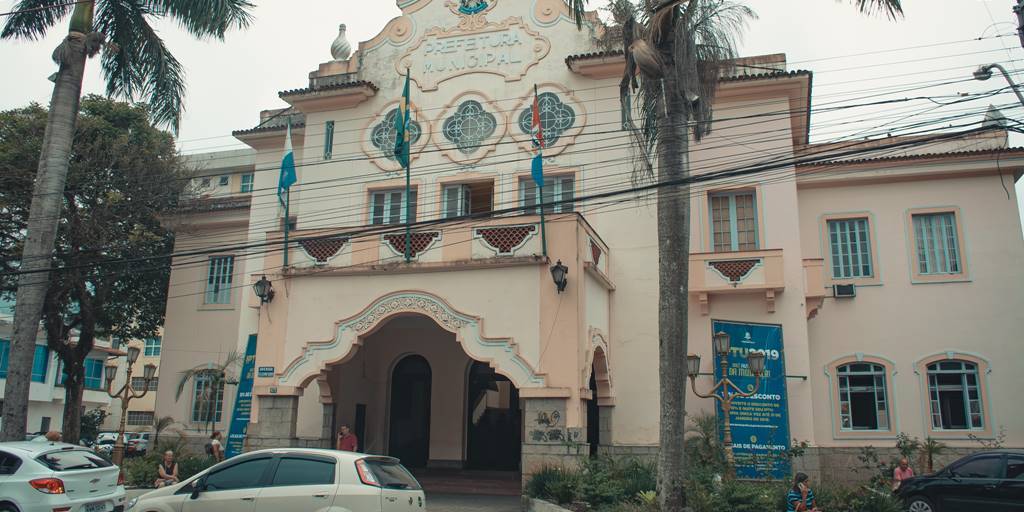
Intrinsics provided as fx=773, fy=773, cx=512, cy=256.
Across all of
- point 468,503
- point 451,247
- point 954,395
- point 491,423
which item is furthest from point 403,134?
point 954,395

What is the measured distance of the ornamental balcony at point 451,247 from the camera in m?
15.7

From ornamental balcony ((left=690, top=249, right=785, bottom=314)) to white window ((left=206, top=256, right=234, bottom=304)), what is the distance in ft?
48.3

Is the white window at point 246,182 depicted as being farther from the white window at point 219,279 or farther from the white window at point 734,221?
the white window at point 734,221

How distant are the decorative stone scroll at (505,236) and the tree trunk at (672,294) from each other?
3.31m

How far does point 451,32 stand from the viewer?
21.2 metres

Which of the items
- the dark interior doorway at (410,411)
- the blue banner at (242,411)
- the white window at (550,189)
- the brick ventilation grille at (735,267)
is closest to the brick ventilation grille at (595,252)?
the white window at (550,189)

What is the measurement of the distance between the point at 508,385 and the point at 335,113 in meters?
9.00

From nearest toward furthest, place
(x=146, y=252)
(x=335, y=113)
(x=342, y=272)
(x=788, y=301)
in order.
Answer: (x=342, y=272)
(x=788, y=301)
(x=335, y=113)
(x=146, y=252)

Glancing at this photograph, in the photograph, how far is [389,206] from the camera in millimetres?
20828

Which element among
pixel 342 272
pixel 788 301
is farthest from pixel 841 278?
pixel 342 272

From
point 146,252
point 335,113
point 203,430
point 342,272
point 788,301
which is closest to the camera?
point 342,272

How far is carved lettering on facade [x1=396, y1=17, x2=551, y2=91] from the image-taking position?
811 inches

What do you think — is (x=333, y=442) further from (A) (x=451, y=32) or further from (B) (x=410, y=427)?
(A) (x=451, y=32)

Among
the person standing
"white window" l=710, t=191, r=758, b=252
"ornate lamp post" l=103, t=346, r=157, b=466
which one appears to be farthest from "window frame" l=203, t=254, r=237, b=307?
the person standing
